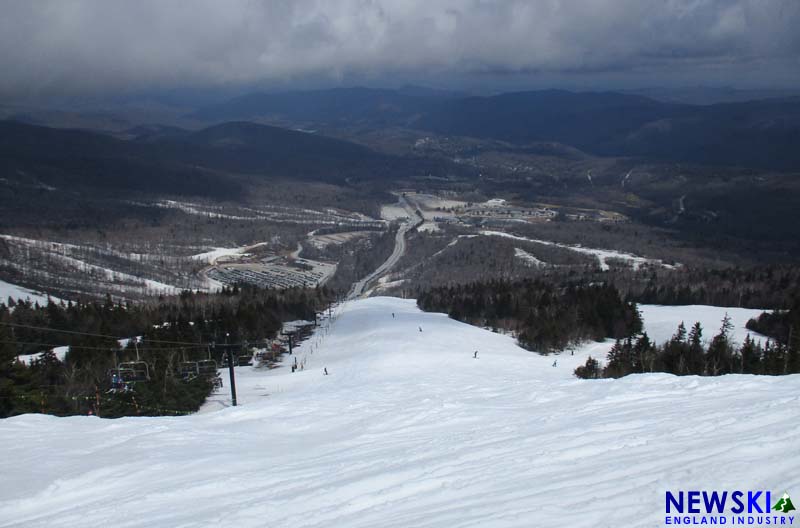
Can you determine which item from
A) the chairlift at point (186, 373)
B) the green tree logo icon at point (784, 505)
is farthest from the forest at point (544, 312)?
the green tree logo icon at point (784, 505)

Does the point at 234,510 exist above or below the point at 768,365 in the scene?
above

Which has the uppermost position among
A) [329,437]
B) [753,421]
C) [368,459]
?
[753,421]

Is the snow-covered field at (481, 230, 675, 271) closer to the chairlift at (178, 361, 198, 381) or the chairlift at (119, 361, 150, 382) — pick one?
the chairlift at (178, 361, 198, 381)

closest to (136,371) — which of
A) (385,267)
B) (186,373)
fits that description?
(186,373)

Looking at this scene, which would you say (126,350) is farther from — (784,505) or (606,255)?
(606,255)

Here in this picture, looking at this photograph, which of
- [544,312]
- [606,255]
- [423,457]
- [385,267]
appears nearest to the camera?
[423,457]

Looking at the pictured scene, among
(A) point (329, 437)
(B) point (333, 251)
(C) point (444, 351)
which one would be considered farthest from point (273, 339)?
(B) point (333, 251)

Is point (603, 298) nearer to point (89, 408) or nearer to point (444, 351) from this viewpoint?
point (444, 351)
